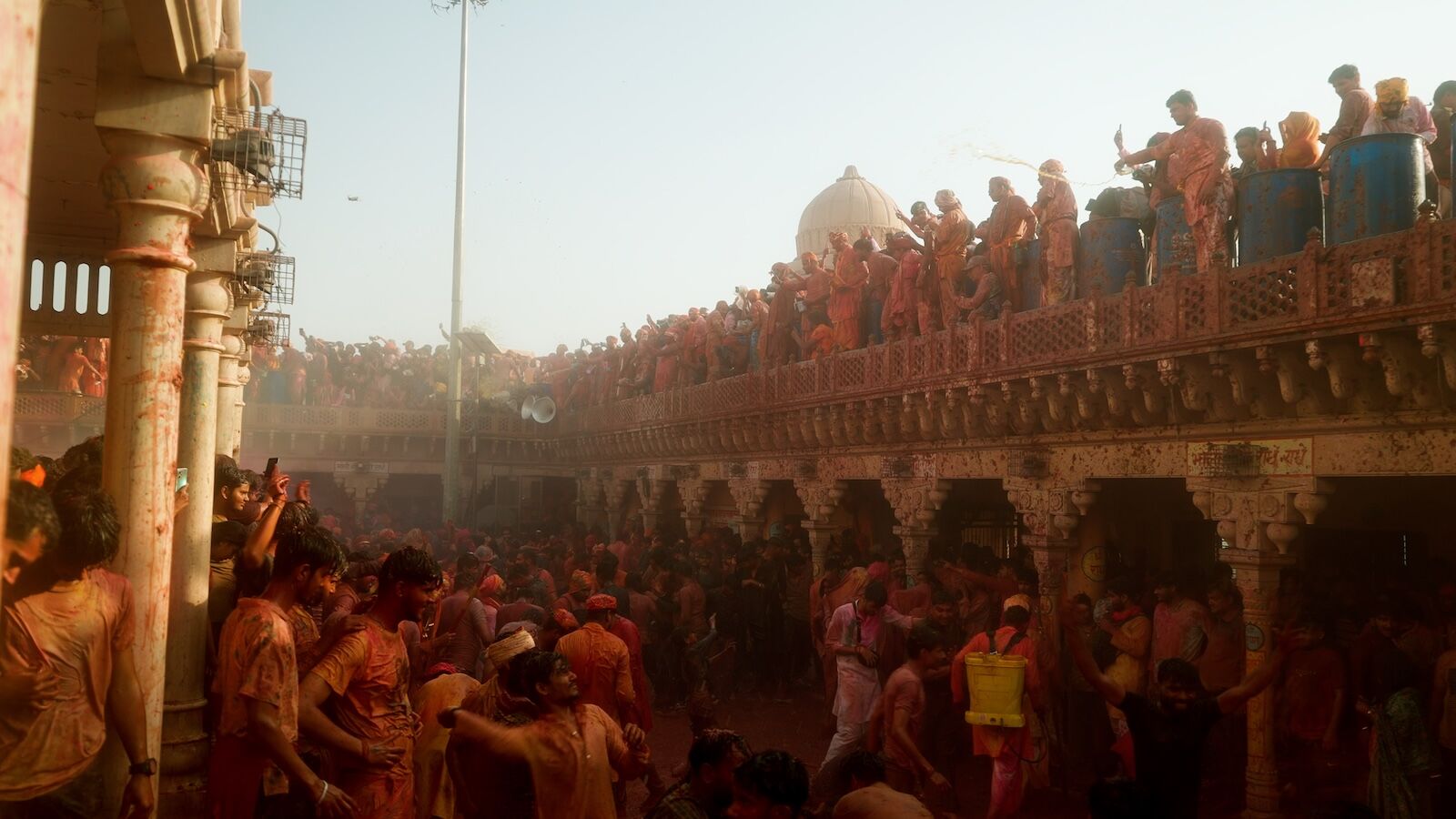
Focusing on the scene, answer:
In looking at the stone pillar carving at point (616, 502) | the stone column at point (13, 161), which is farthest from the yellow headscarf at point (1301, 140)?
the stone pillar carving at point (616, 502)

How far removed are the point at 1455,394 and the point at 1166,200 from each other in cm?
378

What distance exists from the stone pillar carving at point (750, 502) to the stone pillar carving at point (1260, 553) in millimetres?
10664

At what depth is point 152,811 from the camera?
4129 millimetres

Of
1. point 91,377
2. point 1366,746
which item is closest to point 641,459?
point 91,377

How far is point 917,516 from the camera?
15.1 metres

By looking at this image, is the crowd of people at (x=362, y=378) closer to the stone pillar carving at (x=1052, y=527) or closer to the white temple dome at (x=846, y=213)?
the white temple dome at (x=846, y=213)

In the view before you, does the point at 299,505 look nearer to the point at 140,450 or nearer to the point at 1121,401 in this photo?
the point at 140,450

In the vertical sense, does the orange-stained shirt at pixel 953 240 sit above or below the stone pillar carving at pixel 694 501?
above

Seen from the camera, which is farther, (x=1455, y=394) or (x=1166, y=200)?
(x=1166, y=200)

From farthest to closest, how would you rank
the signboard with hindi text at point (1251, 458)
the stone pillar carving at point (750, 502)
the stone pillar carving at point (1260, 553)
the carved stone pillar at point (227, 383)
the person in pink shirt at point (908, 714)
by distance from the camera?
the stone pillar carving at point (750, 502) < the carved stone pillar at point (227, 383) < the signboard with hindi text at point (1251, 458) < the stone pillar carving at point (1260, 553) < the person in pink shirt at point (908, 714)

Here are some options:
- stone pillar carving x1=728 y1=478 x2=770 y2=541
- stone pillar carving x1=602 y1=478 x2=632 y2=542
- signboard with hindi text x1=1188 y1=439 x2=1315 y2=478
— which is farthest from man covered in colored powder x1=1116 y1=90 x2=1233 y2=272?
stone pillar carving x1=602 y1=478 x2=632 y2=542

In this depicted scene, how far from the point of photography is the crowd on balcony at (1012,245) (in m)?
10.0

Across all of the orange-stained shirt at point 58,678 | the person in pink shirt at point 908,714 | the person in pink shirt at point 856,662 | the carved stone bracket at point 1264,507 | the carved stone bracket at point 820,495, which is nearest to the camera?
the orange-stained shirt at point 58,678

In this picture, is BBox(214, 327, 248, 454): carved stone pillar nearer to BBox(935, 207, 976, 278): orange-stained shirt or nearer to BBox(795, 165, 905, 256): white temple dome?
BBox(935, 207, 976, 278): orange-stained shirt
